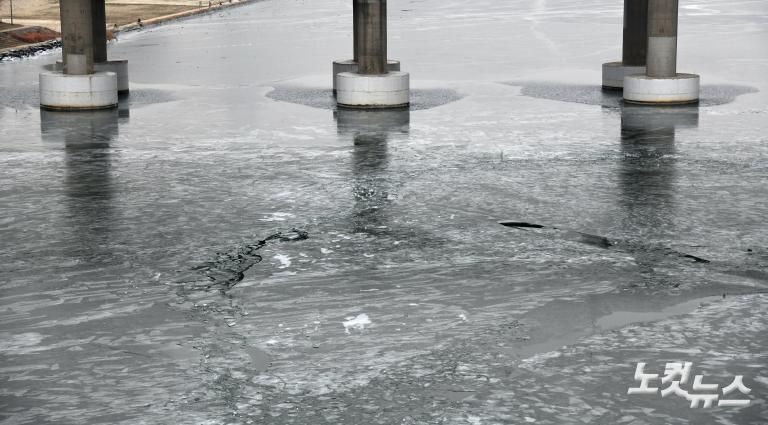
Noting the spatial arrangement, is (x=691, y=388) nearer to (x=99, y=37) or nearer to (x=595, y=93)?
(x=595, y=93)

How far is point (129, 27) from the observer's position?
6425cm

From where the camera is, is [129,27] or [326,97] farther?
[129,27]

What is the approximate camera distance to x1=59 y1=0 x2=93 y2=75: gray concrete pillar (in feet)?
101

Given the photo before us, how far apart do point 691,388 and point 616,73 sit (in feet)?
83.6

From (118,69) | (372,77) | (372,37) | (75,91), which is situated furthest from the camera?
(118,69)

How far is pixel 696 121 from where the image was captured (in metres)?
27.8

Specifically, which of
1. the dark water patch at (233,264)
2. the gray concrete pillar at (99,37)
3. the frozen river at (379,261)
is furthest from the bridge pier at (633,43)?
the dark water patch at (233,264)

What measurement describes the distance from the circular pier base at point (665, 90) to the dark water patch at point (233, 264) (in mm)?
16754

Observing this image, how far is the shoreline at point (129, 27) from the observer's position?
164 ft

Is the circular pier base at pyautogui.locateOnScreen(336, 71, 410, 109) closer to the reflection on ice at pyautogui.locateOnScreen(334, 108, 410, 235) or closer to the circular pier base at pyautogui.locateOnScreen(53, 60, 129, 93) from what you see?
the reflection on ice at pyautogui.locateOnScreen(334, 108, 410, 235)

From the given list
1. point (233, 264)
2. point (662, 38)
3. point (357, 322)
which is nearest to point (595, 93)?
point (662, 38)

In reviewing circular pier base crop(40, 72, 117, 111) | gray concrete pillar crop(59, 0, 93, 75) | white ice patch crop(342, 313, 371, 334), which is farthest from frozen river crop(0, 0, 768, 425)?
gray concrete pillar crop(59, 0, 93, 75)

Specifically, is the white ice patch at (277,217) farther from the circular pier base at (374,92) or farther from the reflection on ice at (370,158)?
the circular pier base at (374,92)

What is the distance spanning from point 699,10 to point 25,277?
6621 cm
